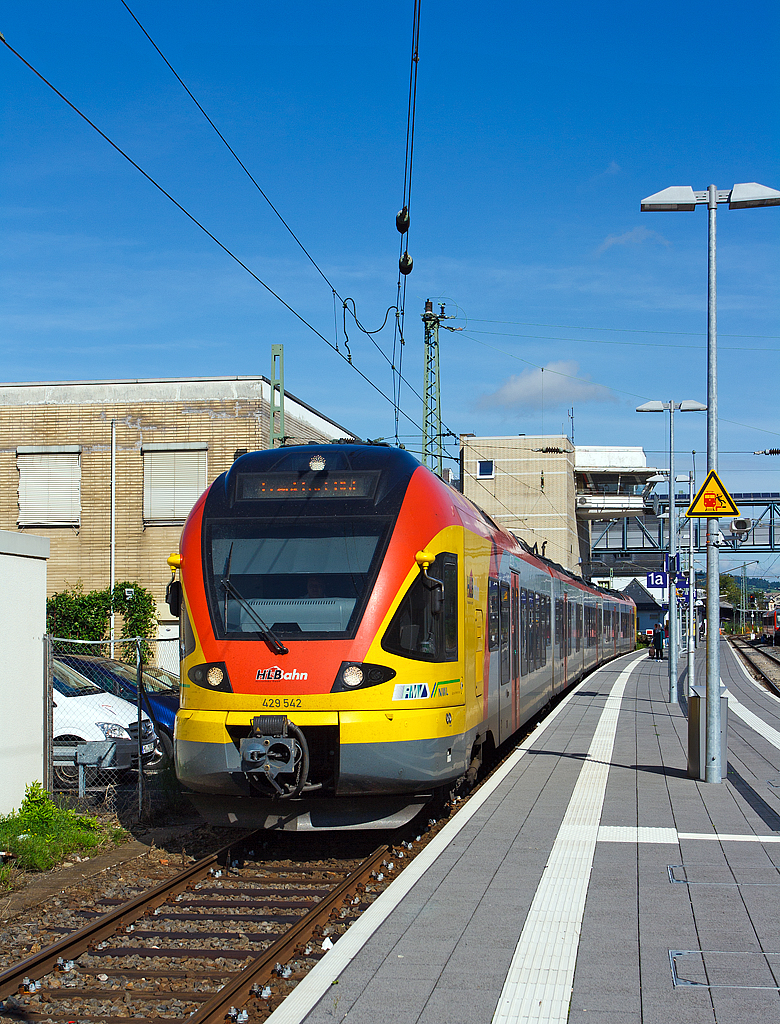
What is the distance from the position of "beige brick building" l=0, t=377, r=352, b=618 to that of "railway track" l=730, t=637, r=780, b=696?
1792 centimetres

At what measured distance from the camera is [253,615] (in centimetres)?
844

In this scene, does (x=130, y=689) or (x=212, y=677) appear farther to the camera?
(x=130, y=689)

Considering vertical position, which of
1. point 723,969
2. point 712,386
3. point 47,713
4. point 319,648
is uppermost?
point 712,386

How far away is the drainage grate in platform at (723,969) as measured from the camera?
16.9 feet

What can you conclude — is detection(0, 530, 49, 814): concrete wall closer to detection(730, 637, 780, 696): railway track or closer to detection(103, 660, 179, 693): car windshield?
detection(103, 660, 179, 693): car windshield

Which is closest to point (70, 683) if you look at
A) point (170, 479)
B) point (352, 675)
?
point (352, 675)

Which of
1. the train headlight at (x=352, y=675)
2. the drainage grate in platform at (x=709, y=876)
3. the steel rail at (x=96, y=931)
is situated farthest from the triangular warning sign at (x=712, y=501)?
the steel rail at (x=96, y=931)

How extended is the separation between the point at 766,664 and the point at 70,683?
4303cm

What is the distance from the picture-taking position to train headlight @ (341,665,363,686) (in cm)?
809

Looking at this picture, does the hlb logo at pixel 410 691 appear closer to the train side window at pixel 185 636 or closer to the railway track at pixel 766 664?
the train side window at pixel 185 636

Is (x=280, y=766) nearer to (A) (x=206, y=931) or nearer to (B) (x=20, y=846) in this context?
(A) (x=206, y=931)

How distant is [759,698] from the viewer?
1071 inches

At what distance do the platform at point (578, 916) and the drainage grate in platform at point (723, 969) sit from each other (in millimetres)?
10

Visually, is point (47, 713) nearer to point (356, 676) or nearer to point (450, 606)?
point (356, 676)
